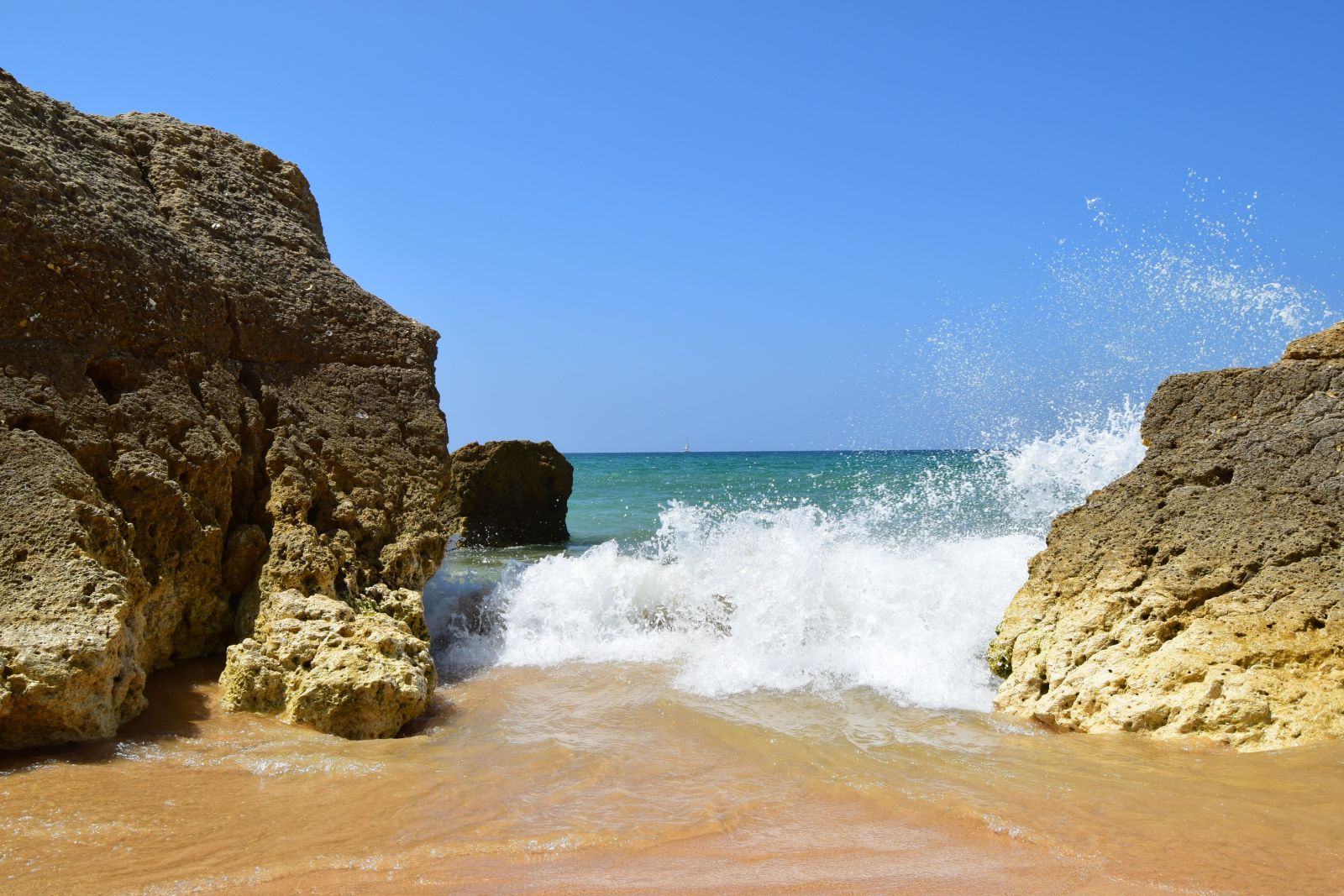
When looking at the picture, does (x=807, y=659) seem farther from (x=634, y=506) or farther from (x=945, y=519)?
(x=634, y=506)

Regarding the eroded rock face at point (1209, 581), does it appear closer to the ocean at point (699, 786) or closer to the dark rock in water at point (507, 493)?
the ocean at point (699, 786)

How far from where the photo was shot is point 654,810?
362cm

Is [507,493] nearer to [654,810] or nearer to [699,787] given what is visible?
[699,787]

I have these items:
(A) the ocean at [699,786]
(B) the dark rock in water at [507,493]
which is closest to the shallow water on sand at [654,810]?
(A) the ocean at [699,786]

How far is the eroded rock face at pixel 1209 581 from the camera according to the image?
424cm

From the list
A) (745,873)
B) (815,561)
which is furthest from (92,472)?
(815,561)

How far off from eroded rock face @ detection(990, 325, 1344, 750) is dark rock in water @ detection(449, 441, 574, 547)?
380 inches

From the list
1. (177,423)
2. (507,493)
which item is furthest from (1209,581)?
(507,493)

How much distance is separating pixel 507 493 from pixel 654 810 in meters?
10.8

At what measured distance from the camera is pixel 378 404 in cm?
622

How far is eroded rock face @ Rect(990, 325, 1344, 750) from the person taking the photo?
4.24m

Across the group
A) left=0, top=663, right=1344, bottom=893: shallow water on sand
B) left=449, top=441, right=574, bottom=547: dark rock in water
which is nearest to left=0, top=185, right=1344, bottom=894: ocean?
left=0, top=663, right=1344, bottom=893: shallow water on sand

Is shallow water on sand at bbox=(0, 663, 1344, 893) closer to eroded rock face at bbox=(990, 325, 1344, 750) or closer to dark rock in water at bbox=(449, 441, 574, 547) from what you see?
eroded rock face at bbox=(990, 325, 1344, 750)

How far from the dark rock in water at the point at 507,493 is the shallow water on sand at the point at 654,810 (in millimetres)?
9016
